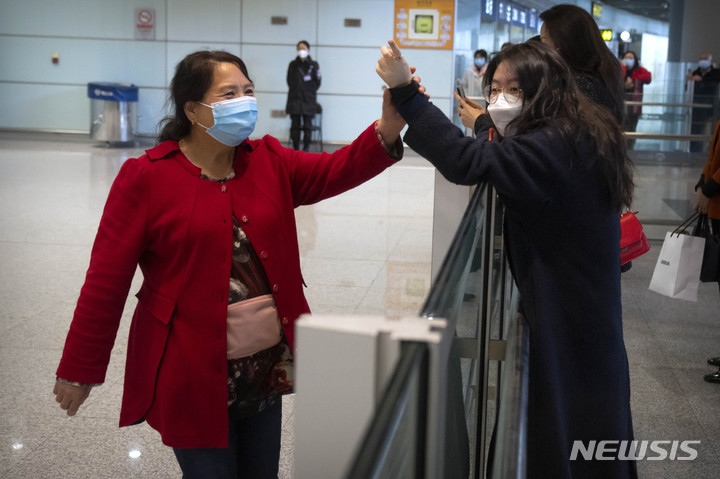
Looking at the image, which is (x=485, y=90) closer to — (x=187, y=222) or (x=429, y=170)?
(x=187, y=222)

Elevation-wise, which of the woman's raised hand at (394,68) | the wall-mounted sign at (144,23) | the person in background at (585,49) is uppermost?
the wall-mounted sign at (144,23)

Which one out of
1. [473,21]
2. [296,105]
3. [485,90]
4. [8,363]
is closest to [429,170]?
[296,105]

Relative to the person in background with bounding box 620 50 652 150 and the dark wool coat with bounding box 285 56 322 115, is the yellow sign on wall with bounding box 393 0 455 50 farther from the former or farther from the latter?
the person in background with bounding box 620 50 652 150

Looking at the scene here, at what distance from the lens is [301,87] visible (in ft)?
45.8

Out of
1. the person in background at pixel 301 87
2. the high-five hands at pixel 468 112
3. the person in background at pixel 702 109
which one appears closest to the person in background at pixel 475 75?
the person in background at pixel 301 87

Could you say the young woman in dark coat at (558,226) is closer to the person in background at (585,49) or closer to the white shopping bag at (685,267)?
the person in background at (585,49)

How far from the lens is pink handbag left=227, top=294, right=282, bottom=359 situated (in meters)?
2.05

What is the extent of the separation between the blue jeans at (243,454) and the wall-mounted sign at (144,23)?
46.9 ft

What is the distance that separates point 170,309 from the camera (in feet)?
6.63

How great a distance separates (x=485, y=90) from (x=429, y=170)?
11506mm

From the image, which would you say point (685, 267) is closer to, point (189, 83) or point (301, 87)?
point (189, 83)

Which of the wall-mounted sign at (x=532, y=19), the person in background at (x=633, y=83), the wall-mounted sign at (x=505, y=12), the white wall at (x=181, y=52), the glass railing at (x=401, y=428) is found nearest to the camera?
the glass railing at (x=401, y=428)

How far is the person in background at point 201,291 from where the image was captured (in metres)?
2.02

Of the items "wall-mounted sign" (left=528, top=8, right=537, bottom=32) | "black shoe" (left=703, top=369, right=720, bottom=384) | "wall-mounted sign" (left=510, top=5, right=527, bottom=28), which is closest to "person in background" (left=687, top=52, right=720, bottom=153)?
"black shoe" (left=703, top=369, right=720, bottom=384)
